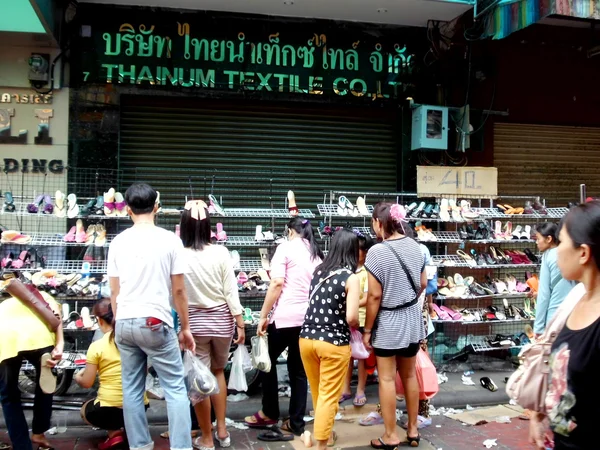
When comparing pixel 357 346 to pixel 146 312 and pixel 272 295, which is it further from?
pixel 146 312

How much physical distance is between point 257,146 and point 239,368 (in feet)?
11.8

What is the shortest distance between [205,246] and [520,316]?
15.6 feet

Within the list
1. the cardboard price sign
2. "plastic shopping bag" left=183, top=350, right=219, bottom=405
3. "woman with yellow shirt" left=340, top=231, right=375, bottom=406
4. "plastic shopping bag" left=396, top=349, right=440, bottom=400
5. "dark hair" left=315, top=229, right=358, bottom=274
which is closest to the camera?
"plastic shopping bag" left=183, top=350, right=219, bottom=405

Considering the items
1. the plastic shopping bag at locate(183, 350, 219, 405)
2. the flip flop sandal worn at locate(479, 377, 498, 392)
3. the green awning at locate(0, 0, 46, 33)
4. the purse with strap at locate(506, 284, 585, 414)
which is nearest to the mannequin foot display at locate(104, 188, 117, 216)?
the green awning at locate(0, 0, 46, 33)

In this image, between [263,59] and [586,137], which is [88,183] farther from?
[586,137]

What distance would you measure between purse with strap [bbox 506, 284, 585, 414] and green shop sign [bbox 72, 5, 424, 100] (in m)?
5.99

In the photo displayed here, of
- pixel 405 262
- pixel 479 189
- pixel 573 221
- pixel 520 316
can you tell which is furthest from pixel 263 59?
pixel 573 221

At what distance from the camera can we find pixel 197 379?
4414 mm

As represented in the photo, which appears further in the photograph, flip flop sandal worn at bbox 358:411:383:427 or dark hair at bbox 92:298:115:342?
flip flop sandal worn at bbox 358:411:383:427

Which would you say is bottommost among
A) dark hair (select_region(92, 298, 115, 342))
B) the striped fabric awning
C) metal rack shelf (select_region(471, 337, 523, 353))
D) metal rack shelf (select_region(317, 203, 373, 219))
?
metal rack shelf (select_region(471, 337, 523, 353))

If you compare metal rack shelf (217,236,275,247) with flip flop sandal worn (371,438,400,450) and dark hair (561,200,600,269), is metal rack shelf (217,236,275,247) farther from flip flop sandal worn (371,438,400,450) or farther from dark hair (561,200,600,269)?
dark hair (561,200,600,269)

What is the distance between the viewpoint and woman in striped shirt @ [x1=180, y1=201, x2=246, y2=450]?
4.66m

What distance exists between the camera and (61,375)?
6.11 meters

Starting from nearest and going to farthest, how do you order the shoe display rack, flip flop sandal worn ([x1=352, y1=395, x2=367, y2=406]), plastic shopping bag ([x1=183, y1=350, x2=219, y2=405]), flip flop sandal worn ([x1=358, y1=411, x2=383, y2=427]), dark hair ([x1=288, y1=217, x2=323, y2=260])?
plastic shopping bag ([x1=183, y1=350, x2=219, y2=405]) → dark hair ([x1=288, y1=217, x2=323, y2=260]) → flip flop sandal worn ([x1=358, y1=411, x2=383, y2=427]) → flip flop sandal worn ([x1=352, y1=395, x2=367, y2=406]) → the shoe display rack
